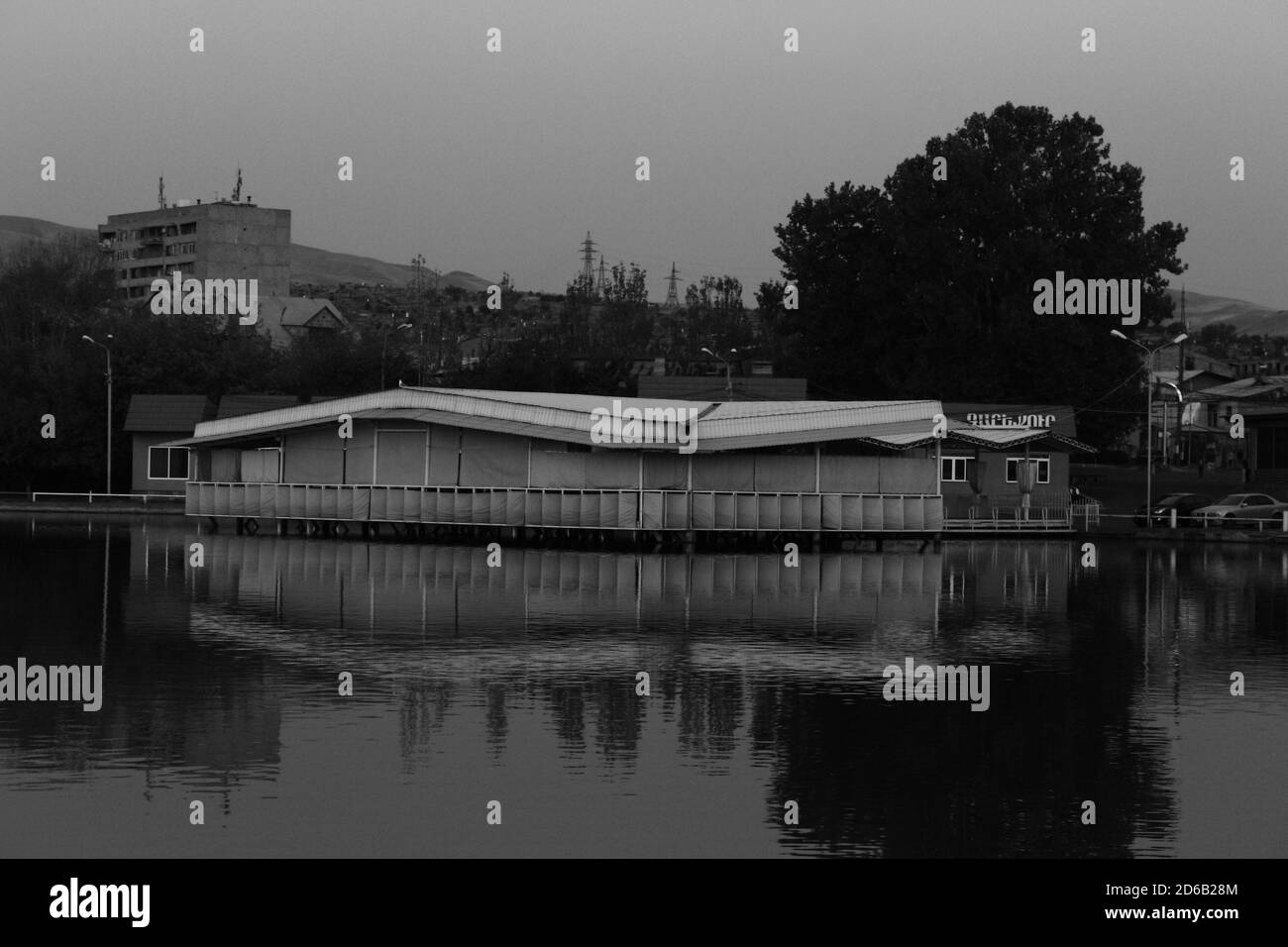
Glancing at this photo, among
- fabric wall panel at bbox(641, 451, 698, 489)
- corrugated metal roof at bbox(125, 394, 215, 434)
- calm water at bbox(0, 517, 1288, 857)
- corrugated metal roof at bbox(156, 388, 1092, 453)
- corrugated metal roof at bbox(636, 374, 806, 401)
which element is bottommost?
calm water at bbox(0, 517, 1288, 857)

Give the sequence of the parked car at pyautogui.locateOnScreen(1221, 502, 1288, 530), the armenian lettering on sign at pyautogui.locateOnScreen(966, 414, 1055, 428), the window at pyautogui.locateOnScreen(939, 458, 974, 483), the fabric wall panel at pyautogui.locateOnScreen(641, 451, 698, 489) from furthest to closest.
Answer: the window at pyautogui.locateOnScreen(939, 458, 974, 483)
the armenian lettering on sign at pyautogui.locateOnScreen(966, 414, 1055, 428)
the parked car at pyautogui.locateOnScreen(1221, 502, 1288, 530)
the fabric wall panel at pyautogui.locateOnScreen(641, 451, 698, 489)

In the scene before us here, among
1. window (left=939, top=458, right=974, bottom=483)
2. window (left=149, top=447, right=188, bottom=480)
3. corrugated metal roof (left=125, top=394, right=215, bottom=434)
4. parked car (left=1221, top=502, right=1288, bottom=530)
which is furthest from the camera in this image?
window (left=149, top=447, right=188, bottom=480)

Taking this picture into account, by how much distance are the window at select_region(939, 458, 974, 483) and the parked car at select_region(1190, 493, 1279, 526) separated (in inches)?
358

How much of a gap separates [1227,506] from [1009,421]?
8930mm

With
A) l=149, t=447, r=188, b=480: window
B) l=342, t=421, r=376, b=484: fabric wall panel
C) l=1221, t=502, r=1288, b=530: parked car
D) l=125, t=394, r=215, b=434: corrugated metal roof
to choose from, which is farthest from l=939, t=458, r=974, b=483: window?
l=149, t=447, r=188, b=480: window

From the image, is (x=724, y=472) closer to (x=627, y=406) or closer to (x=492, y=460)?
(x=627, y=406)

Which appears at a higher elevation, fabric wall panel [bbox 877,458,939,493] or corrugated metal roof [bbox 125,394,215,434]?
corrugated metal roof [bbox 125,394,215,434]

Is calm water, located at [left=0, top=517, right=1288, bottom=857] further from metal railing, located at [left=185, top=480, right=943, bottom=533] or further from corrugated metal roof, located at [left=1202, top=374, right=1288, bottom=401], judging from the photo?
corrugated metal roof, located at [left=1202, top=374, right=1288, bottom=401]

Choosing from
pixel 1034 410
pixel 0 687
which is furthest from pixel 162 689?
pixel 1034 410

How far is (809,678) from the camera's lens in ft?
74.8

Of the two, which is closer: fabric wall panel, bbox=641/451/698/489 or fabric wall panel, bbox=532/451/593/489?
fabric wall panel, bbox=641/451/698/489

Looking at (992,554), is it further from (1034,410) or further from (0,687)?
(0,687)

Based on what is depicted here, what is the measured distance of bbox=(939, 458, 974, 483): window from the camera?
71438 mm

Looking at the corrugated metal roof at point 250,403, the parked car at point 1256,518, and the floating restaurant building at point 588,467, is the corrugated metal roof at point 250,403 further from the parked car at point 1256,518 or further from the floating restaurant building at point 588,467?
the parked car at point 1256,518
